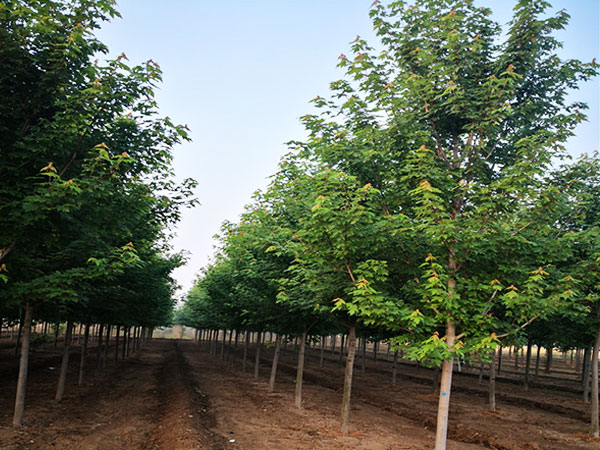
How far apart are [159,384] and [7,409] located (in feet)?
27.3

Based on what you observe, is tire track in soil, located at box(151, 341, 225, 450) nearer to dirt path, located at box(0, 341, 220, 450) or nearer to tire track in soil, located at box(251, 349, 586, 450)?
dirt path, located at box(0, 341, 220, 450)

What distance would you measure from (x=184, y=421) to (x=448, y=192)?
9.28 metres

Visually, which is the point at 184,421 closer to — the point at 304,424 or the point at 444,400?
the point at 304,424

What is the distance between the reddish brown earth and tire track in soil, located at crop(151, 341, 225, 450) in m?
0.04

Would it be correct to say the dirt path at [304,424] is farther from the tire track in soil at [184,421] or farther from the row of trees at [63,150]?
the row of trees at [63,150]

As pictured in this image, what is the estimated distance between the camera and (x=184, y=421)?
441 inches

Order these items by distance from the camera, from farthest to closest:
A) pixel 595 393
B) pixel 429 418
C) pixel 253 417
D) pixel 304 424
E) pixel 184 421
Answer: pixel 429 418 → pixel 253 417 → pixel 595 393 → pixel 304 424 → pixel 184 421

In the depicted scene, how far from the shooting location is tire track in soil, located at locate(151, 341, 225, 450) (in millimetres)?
9406

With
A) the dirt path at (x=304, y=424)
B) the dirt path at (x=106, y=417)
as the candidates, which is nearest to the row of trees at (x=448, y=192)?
the dirt path at (x=304, y=424)

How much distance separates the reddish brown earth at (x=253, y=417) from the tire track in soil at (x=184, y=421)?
0.04 metres

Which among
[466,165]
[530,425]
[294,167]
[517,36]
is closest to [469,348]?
[466,165]

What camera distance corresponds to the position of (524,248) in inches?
303

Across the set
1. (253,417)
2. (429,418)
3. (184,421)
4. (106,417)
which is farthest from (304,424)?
(106,417)

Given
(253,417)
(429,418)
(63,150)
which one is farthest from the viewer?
(429,418)
